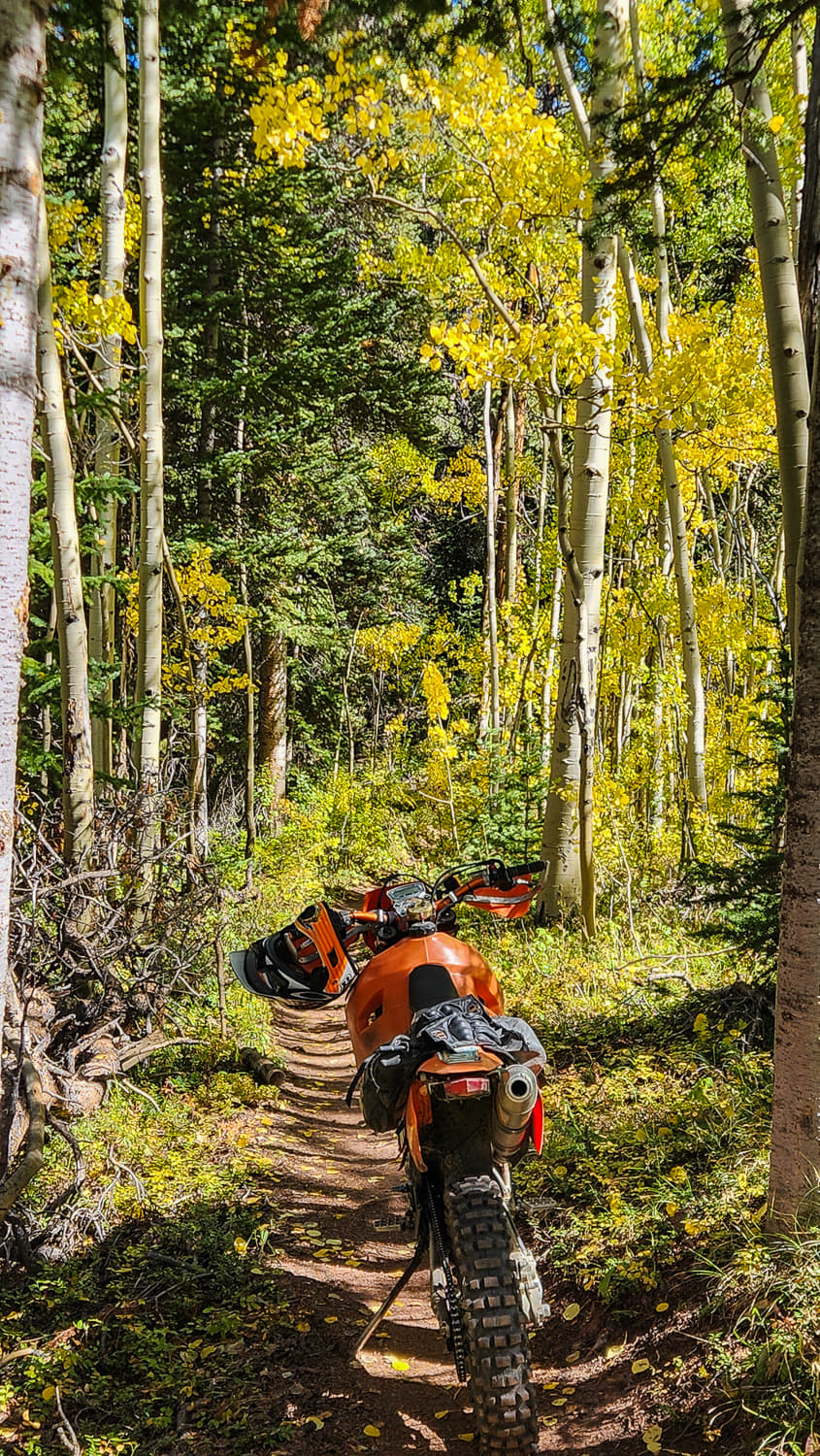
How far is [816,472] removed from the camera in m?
2.50

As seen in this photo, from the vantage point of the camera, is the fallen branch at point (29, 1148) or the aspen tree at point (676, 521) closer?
the fallen branch at point (29, 1148)

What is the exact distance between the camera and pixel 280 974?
11.5 ft

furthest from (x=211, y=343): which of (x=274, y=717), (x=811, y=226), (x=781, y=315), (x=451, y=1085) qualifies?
(x=451, y=1085)

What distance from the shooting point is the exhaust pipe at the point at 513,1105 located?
252 centimetres

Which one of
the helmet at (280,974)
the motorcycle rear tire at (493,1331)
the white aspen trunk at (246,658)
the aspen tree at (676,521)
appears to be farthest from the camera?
the white aspen trunk at (246,658)

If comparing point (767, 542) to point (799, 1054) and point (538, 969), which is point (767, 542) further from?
point (799, 1054)

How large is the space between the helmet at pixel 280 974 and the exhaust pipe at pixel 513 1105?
101cm

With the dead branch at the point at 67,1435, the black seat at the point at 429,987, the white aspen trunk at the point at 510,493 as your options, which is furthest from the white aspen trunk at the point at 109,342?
the white aspen trunk at the point at 510,493

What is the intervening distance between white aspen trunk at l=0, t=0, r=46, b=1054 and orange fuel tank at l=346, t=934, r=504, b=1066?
1.60 m

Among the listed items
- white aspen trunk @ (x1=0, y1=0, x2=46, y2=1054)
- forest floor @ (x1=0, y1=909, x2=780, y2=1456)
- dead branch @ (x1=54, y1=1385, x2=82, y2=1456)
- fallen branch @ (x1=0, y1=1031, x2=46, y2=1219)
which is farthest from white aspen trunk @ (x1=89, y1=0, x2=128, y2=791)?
white aspen trunk @ (x1=0, y1=0, x2=46, y2=1054)

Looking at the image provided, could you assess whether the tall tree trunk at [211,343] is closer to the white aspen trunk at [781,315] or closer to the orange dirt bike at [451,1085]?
the white aspen trunk at [781,315]

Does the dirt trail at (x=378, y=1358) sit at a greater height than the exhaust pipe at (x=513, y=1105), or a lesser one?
lesser

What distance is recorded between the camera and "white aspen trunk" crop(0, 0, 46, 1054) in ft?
5.69

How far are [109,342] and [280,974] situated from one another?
5694mm
